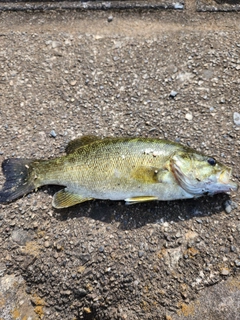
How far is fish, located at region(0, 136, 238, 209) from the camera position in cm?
345

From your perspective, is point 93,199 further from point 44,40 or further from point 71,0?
point 71,0

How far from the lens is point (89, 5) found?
4.98m

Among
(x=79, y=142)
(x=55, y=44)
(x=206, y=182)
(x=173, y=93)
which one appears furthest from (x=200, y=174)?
(x=55, y=44)

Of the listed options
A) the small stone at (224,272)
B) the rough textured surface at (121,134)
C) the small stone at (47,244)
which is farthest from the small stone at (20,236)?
the small stone at (224,272)

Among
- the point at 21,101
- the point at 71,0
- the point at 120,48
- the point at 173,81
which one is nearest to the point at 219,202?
the point at 173,81

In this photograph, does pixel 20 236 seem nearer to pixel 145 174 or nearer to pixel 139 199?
pixel 139 199

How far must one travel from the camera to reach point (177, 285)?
3.51 m

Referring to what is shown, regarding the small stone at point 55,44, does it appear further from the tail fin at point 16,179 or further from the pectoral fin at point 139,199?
the pectoral fin at point 139,199

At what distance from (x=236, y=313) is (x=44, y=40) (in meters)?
4.38

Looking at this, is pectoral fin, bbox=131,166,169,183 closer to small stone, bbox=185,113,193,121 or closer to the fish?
the fish

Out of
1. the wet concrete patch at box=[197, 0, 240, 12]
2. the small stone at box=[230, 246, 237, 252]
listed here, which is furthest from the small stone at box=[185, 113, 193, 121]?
the wet concrete patch at box=[197, 0, 240, 12]

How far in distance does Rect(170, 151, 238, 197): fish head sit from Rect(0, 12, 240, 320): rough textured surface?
321 mm

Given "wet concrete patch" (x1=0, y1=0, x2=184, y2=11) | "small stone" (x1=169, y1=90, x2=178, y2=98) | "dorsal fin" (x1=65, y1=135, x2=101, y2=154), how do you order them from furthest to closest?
"wet concrete patch" (x1=0, y1=0, x2=184, y2=11) → "small stone" (x1=169, y1=90, x2=178, y2=98) → "dorsal fin" (x1=65, y1=135, x2=101, y2=154)

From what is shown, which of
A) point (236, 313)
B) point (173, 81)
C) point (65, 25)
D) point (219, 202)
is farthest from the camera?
point (65, 25)
